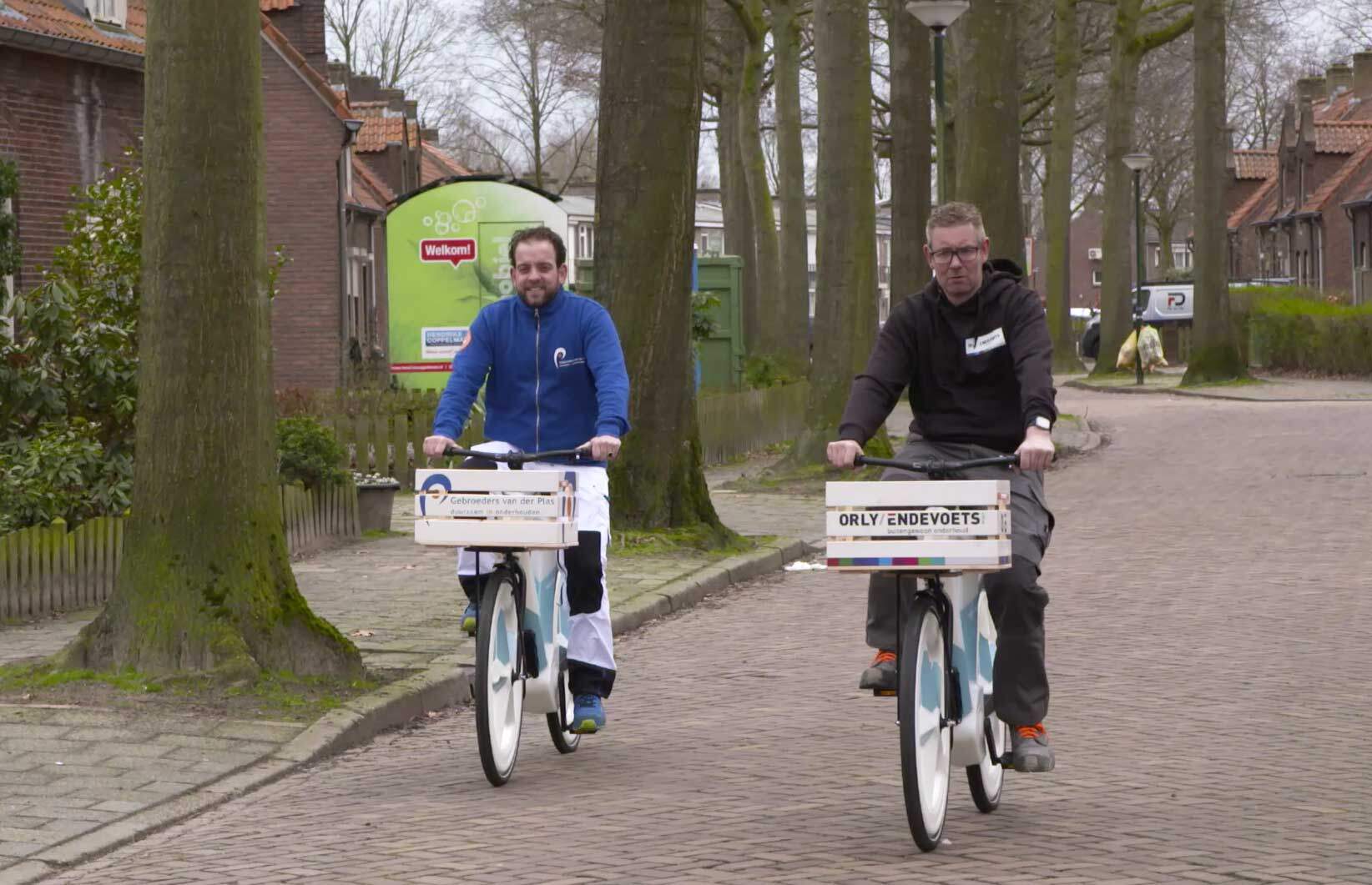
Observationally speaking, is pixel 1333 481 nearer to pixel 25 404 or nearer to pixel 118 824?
pixel 25 404

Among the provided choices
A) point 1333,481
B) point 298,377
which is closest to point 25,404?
point 1333,481

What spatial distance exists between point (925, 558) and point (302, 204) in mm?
31169

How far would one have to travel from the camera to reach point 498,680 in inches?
265

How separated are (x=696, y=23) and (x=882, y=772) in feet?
25.8

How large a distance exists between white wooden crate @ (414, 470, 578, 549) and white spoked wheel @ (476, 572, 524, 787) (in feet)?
0.63

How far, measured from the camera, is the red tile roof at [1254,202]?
79.5 meters

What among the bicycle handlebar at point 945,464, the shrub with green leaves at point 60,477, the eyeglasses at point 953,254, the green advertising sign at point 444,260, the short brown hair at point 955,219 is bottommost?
the shrub with green leaves at point 60,477

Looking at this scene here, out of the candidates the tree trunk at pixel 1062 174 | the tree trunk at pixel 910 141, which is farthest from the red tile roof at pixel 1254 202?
the tree trunk at pixel 910 141

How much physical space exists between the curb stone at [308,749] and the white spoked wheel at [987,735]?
238cm

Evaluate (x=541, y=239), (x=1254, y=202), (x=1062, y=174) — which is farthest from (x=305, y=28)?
(x=1254, y=202)

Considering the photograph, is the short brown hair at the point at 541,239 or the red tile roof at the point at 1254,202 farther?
the red tile roof at the point at 1254,202

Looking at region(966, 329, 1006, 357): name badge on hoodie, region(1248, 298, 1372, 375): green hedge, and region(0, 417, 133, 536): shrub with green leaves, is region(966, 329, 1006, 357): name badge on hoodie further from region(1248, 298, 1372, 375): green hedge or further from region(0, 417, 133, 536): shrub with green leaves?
region(1248, 298, 1372, 375): green hedge

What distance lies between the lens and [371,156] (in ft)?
167

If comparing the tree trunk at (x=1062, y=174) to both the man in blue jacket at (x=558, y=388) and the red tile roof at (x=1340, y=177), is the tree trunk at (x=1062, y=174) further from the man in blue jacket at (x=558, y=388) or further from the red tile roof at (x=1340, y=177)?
the man in blue jacket at (x=558, y=388)
